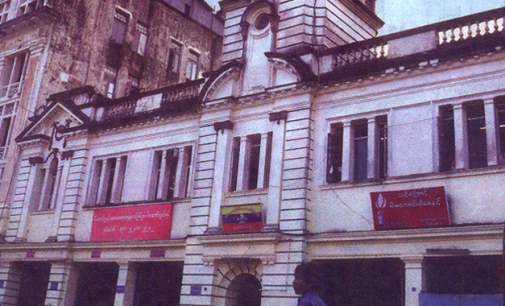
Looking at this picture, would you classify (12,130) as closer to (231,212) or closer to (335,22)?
(231,212)

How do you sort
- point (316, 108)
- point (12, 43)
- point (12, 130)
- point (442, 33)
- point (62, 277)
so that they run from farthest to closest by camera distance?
point (12, 43) → point (12, 130) → point (62, 277) → point (316, 108) → point (442, 33)

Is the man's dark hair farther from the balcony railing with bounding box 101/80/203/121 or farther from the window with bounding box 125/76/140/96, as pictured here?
the window with bounding box 125/76/140/96

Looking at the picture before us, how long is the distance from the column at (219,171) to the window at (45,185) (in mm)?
9244

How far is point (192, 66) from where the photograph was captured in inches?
1383

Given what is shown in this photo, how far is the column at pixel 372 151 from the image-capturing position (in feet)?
51.7

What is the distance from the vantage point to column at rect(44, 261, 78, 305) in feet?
72.1

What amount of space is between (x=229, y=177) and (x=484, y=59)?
8.78m

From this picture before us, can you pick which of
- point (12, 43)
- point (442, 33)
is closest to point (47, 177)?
point (12, 43)

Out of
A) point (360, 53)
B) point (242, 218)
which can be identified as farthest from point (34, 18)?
point (360, 53)

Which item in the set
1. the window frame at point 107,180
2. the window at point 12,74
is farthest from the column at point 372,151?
the window at point 12,74

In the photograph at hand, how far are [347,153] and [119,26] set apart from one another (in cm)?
1981

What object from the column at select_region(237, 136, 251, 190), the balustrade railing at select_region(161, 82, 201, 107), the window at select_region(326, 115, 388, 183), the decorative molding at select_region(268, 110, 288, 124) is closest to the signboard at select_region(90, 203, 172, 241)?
the column at select_region(237, 136, 251, 190)

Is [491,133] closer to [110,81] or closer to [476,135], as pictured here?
[476,135]

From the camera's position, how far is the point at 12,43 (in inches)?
1187
